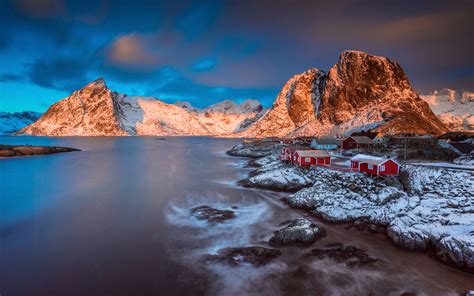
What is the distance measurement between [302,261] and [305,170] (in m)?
19.3

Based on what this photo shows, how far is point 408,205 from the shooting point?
65.0 feet

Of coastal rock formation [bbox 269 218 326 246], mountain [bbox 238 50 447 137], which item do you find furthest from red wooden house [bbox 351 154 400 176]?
mountain [bbox 238 50 447 137]

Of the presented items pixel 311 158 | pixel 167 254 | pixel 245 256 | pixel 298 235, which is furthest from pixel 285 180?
pixel 167 254

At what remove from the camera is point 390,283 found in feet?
40.4

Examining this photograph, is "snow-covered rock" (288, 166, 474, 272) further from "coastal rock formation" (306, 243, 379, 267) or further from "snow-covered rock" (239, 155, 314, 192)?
"coastal rock formation" (306, 243, 379, 267)

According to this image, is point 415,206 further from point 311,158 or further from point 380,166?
point 311,158

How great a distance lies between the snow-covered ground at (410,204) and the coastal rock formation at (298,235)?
3.53 meters

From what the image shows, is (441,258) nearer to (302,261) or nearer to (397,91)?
(302,261)

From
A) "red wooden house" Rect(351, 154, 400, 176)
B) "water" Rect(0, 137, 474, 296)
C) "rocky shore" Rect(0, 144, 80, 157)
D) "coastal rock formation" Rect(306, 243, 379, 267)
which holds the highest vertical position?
"red wooden house" Rect(351, 154, 400, 176)

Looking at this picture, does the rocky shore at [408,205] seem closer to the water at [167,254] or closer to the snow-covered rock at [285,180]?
the snow-covered rock at [285,180]

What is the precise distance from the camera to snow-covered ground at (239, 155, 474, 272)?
49.7 ft

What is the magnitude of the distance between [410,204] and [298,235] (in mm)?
10646

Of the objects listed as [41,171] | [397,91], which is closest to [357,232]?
[41,171]

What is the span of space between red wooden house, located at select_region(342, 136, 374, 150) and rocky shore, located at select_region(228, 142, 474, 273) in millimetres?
30211
